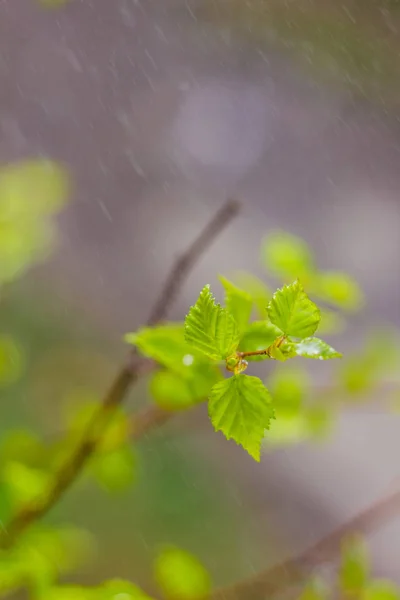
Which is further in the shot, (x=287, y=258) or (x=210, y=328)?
(x=287, y=258)

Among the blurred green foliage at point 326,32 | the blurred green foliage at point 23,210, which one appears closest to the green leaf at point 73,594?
the blurred green foliage at point 23,210

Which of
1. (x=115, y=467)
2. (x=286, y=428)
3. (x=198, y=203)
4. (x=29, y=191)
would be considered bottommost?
(x=115, y=467)

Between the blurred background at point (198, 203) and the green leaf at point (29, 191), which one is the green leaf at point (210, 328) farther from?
the blurred background at point (198, 203)

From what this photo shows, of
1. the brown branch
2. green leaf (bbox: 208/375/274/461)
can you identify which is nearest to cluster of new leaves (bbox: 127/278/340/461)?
green leaf (bbox: 208/375/274/461)

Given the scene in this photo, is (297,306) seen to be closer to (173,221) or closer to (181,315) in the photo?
(181,315)

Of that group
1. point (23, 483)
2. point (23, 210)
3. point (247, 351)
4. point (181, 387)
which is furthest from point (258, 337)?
point (23, 210)

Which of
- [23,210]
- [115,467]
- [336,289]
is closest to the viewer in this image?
[336,289]

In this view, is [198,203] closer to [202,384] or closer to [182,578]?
[182,578]
